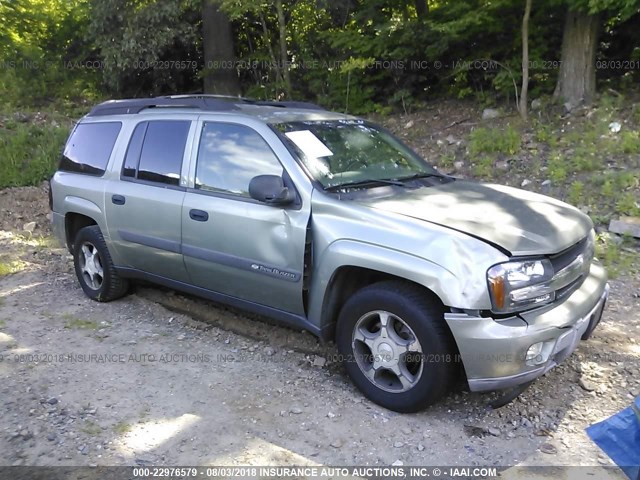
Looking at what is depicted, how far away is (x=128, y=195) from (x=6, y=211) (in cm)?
525

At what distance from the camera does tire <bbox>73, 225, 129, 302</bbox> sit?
218 inches

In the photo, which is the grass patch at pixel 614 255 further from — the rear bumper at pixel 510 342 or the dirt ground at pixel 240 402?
the rear bumper at pixel 510 342

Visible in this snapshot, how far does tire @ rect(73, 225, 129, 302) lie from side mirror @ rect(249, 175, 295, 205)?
2.24 m

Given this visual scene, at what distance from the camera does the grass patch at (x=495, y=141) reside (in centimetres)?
908

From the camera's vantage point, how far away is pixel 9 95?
1362 cm

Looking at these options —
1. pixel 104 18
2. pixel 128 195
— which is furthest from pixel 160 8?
pixel 128 195

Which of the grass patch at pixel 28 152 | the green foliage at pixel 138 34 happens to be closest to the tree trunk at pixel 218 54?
the green foliage at pixel 138 34

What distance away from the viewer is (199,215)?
4.48 meters

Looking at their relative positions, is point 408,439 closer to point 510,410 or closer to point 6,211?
point 510,410

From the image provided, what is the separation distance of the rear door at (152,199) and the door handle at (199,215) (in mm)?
147

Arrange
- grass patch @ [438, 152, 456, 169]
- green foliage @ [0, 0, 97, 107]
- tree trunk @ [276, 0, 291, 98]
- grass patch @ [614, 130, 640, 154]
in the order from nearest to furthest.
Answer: grass patch @ [614, 130, 640, 154] < grass patch @ [438, 152, 456, 169] < tree trunk @ [276, 0, 291, 98] < green foliage @ [0, 0, 97, 107]

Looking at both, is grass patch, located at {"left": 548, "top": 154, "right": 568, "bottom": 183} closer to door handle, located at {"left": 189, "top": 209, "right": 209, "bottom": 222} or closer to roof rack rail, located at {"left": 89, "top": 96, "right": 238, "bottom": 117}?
roof rack rail, located at {"left": 89, "top": 96, "right": 238, "bottom": 117}

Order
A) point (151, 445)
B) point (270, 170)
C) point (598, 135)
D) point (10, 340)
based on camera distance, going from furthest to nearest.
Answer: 1. point (598, 135)
2. point (10, 340)
3. point (270, 170)
4. point (151, 445)

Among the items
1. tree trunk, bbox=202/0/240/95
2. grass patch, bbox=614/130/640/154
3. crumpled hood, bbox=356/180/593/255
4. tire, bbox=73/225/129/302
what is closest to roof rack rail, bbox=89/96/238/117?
tire, bbox=73/225/129/302
